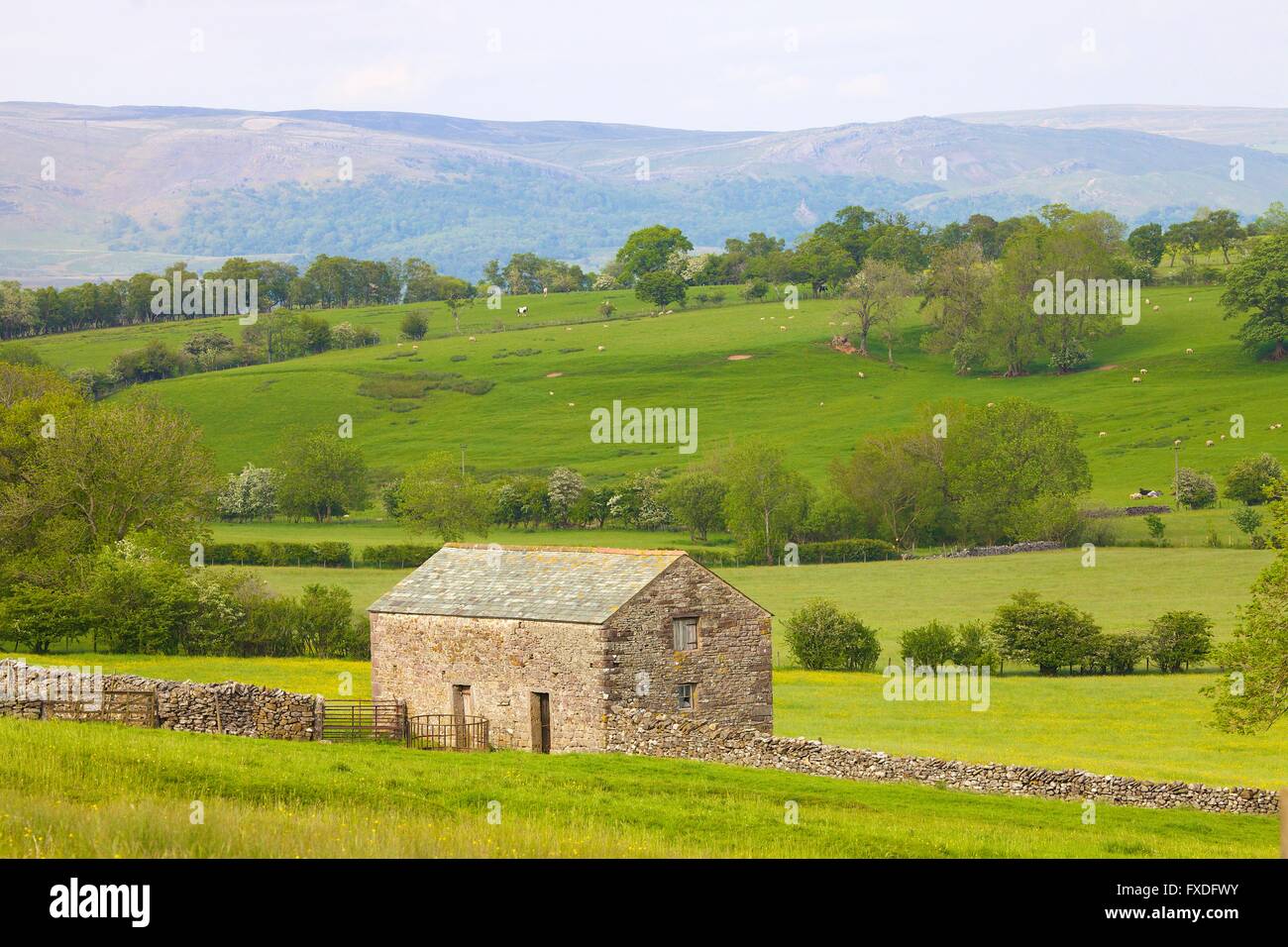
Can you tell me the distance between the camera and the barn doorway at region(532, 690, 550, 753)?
37844 mm

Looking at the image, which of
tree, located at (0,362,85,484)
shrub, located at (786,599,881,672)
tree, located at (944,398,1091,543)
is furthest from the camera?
tree, located at (944,398,1091,543)

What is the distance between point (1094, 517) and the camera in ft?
358

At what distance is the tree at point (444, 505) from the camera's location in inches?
4173

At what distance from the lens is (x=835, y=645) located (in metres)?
66.8

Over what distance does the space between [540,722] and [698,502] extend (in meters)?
78.2

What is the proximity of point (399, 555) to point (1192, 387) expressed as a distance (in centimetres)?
8468

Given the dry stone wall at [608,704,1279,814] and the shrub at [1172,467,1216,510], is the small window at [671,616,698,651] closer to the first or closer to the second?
the dry stone wall at [608,704,1279,814]

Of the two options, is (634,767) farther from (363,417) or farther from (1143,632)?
(363,417)

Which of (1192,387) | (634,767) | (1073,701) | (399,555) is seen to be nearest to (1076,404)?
(1192,387)

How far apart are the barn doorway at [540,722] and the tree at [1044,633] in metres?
33.7

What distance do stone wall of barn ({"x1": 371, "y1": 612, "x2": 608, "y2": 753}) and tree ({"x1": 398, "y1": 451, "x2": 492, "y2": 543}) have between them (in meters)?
61.8

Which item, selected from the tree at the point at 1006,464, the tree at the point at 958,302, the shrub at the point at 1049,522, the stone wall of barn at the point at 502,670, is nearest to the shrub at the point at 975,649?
the stone wall of barn at the point at 502,670

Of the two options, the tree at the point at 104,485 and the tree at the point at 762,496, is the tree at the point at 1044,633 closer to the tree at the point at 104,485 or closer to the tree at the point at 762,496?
the tree at the point at 104,485

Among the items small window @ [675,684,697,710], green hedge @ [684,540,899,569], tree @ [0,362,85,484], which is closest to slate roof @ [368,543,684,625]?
small window @ [675,684,697,710]
